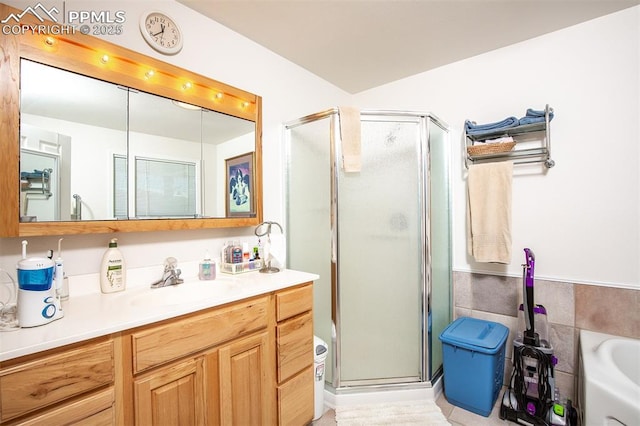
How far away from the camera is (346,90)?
2.96 metres

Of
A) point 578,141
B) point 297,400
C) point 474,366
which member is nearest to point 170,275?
point 297,400

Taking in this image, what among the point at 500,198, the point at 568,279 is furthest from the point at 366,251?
the point at 568,279

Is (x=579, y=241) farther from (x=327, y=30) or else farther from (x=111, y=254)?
(x=111, y=254)

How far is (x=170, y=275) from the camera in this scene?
5.05 ft

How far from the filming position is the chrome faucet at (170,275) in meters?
1.51

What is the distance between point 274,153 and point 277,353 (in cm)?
140

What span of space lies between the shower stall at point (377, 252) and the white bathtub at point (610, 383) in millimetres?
843

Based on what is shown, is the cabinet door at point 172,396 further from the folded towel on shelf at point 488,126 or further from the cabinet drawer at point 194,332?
the folded towel on shelf at point 488,126

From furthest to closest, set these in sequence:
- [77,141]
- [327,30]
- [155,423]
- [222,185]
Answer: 1. [327,30]
2. [222,185]
3. [77,141]
4. [155,423]

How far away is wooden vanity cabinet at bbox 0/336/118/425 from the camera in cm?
80

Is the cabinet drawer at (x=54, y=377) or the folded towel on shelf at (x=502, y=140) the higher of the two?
the folded towel on shelf at (x=502, y=140)

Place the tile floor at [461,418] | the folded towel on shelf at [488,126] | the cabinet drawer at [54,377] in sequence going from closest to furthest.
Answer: the cabinet drawer at [54,377], the tile floor at [461,418], the folded towel on shelf at [488,126]

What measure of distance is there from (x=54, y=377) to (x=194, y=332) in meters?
0.42

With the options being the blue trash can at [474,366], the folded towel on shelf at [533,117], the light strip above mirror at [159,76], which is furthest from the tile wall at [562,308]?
the light strip above mirror at [159,76]
